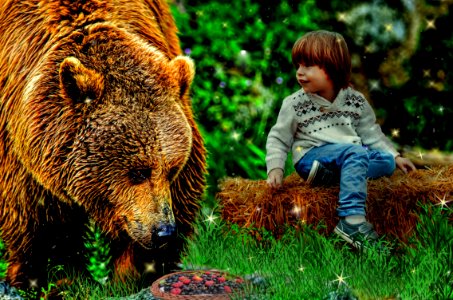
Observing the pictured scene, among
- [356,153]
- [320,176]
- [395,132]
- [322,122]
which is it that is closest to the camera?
[356,153]

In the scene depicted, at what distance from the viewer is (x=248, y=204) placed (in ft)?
17.3

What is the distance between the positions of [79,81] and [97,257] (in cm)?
127

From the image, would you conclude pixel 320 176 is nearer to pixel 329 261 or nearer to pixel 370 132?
pixel 370 132

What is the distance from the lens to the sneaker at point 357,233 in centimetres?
489

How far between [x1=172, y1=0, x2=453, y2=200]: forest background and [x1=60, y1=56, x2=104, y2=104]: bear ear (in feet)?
4.67

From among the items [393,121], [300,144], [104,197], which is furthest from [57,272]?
[393,121]

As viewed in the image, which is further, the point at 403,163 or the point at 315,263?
the point at 403,163

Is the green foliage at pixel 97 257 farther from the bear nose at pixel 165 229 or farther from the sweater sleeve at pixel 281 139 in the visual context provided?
the sweater sleeve at pixel 281 139

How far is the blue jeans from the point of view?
4.91 metres

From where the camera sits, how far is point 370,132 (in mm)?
5461

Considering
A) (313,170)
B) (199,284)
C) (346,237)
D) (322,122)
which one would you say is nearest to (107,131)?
(199,284)

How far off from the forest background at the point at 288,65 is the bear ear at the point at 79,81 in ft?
4.67

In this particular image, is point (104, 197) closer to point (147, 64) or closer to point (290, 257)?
point (147, 64)

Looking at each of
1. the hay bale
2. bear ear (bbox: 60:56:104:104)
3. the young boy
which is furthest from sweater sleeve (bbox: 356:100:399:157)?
bear ear (bbox: 60:56:104:104)
